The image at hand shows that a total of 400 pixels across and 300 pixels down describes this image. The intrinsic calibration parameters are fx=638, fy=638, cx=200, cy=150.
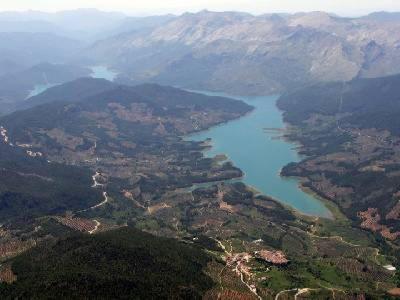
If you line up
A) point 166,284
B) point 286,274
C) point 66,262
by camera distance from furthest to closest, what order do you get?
point 286,274, point 66,262, point 166,284

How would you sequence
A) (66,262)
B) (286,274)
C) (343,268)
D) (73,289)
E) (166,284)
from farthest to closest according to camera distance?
(343,268)
(286,274)
(66,262)
(166,284)
(73,289)

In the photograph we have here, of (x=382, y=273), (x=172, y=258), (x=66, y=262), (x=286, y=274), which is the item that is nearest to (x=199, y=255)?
(x=172, y=258)

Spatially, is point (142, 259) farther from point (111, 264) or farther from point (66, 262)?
point (66, 262)

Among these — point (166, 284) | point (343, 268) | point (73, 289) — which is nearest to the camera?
point (73, 289)

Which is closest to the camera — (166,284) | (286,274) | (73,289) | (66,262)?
(73,289)

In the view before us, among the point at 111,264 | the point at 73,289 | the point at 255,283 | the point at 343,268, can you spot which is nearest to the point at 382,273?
the point at 343,268

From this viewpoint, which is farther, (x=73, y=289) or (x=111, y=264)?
(x=111, y=264)

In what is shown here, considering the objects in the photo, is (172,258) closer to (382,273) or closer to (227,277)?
(227,277)

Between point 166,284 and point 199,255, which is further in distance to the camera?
point 199,255

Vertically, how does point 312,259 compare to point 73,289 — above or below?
below
